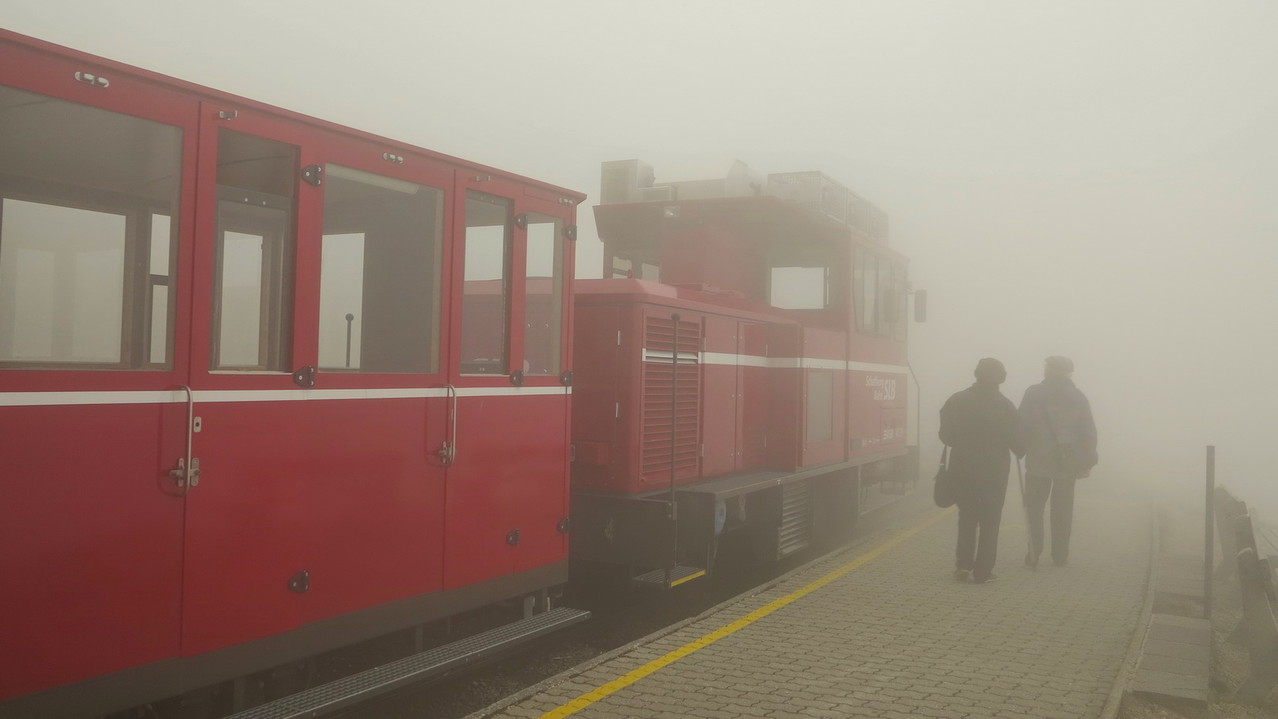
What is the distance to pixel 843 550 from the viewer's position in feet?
30.4

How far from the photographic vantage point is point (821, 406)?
367 inches

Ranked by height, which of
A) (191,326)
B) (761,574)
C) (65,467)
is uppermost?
(191,326)

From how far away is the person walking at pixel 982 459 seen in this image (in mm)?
7980

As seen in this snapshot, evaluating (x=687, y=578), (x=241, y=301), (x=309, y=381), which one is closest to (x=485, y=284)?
(x=309, y=381)

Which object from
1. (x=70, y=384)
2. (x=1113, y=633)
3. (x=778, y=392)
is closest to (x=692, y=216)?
(x=778, y=392)

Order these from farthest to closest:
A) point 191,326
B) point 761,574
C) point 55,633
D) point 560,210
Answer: point 761,574
point 560,210
point 191,326
point 55,633

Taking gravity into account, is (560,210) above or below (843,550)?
above

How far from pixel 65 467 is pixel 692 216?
21.2 ft

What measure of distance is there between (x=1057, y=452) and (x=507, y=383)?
226 inches

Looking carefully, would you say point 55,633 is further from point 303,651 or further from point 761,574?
point 761,574

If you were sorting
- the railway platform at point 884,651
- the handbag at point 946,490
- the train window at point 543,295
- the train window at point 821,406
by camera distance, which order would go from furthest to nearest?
the train window at point 821,406
the handbag at point 946,490
the train window at point 543,295
the railway platform at point 884,651

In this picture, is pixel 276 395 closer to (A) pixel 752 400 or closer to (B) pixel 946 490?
(A) pixel 752 400

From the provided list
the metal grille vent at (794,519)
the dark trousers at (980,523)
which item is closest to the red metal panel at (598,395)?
the metal grille vent at (794,519)

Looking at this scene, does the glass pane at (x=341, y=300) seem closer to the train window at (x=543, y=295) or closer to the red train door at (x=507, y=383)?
the red train door at (x=507, y=383)
